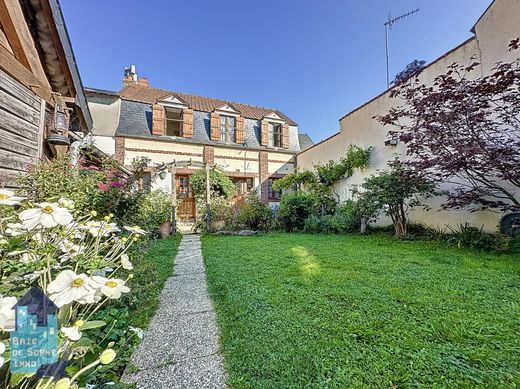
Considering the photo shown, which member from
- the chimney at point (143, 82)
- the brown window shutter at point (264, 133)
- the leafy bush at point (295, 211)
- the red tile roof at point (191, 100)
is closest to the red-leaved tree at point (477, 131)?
the leafy bush at point (295, 211)

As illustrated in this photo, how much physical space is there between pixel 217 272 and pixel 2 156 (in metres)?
2.75

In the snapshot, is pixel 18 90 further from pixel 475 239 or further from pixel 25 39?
pixel 475 239

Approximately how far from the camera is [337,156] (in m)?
9.57

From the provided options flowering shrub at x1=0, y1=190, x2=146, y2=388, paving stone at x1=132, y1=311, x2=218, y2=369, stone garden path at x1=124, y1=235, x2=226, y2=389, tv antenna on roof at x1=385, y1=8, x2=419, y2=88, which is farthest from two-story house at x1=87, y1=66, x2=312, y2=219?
flowering shrub at x1=0, y1=190, x2=146, y2=388

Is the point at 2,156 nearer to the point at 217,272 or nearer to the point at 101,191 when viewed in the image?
the point at 101,191

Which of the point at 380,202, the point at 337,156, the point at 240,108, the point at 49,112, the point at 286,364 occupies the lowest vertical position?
the point at 286,364

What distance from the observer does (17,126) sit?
2867mm

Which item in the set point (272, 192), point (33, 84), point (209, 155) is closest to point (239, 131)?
point (209, 155)

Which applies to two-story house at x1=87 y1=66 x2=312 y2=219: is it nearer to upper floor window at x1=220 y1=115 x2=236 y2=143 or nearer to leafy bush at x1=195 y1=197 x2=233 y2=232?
upper floor window at x1=220 y1=115 x2=236 y2=143

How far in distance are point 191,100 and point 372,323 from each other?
13.2 metres

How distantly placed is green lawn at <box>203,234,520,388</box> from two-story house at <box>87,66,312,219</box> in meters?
8.95

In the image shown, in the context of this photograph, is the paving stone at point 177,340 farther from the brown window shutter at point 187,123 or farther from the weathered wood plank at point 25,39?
the brown window shutter at point 187,123

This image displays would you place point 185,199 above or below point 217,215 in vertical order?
above

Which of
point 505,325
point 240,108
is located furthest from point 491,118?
point 240,108
